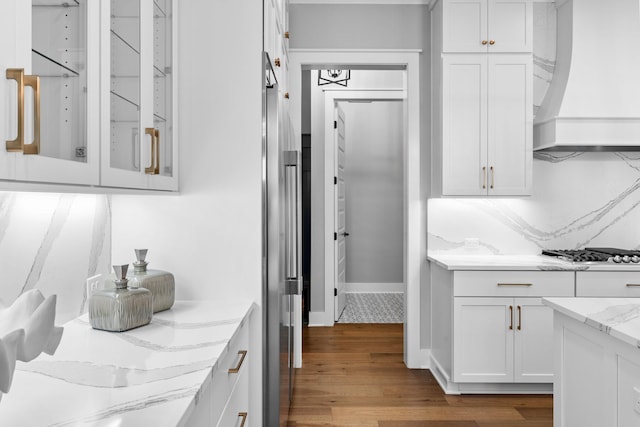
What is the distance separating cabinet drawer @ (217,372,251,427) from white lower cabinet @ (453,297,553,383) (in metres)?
1.80

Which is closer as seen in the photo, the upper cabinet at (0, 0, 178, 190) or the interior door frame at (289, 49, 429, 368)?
the upper cabinet at (0, 0, 178, 190)

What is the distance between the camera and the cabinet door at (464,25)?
10.8 ft

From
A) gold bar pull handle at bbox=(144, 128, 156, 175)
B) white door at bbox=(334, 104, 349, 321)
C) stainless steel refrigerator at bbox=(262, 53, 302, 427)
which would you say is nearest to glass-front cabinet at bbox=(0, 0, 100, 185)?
gold bar pull handle at bbox=(144, 128, 156, 175)

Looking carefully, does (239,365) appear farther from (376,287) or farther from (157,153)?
(376,287)

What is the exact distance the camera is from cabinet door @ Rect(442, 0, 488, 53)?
10.8 feet

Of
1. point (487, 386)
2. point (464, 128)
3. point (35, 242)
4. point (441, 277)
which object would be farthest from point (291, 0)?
point (487, 386)

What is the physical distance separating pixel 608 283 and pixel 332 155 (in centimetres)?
276

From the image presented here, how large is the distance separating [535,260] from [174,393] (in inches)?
118

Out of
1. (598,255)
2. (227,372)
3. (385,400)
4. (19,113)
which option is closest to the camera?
(19,113)

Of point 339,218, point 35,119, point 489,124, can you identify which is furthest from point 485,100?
point 35,119

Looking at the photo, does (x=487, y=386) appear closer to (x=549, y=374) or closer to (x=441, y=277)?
(x=549, y=374)

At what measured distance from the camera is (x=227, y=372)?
4.44 feet

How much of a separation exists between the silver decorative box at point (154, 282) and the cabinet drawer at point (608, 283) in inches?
103

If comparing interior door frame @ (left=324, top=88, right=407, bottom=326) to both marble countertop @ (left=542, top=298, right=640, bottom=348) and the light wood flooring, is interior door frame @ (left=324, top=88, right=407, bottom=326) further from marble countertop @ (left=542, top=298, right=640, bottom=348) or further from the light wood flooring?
marble countertop @ (left=542, top=298, right=640, bottom=348)
